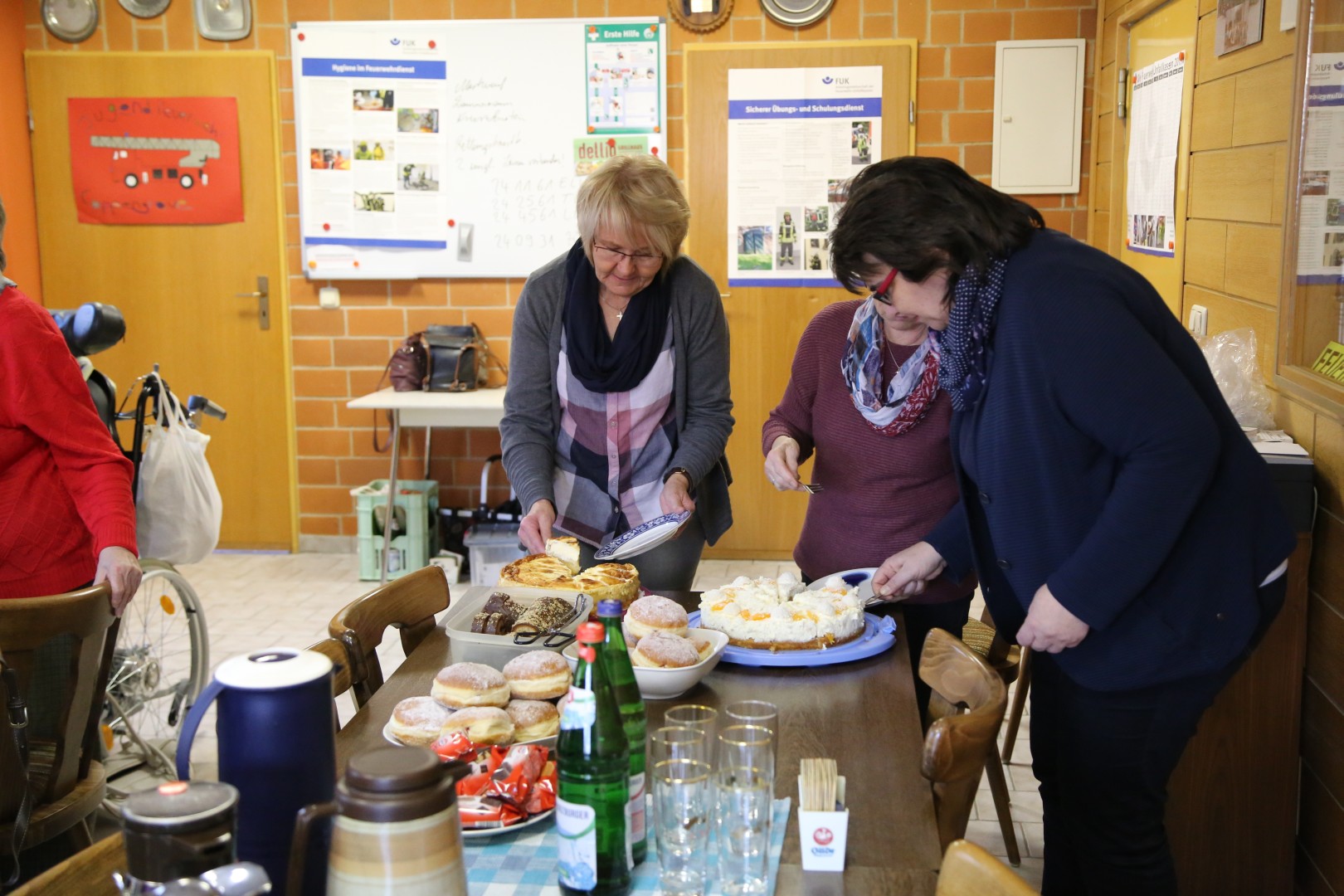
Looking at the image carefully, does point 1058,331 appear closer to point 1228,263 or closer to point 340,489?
point 1228,263

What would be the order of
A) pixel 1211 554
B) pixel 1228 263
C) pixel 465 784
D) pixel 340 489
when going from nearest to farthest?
pixel 465 784 < pixel 1211 554 < pixel 1228 263 < pixel 340 489

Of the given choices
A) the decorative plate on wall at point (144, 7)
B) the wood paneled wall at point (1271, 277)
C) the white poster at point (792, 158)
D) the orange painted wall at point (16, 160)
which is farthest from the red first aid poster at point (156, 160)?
the wood paneled wall at point (1271, 277)

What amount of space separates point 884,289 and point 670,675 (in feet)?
1.91

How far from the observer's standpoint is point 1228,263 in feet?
9.16

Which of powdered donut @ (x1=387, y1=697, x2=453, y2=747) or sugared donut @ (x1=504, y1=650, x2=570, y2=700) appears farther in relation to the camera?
sugared donut @ (x1=504, y1=650, x2=570, y2=700)

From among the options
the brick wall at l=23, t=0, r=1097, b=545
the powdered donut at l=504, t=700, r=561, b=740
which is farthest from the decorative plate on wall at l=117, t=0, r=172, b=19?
the powdered donut at l=504, t=700, r=561, b=740

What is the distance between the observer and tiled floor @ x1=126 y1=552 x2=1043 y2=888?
298cm

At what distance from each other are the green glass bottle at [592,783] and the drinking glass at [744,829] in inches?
3.4

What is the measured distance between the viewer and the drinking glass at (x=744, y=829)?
106 cm

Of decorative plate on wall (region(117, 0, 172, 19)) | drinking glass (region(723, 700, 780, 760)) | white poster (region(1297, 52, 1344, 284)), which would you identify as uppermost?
decorative plate on wall (region(117, 0, 172, 19))

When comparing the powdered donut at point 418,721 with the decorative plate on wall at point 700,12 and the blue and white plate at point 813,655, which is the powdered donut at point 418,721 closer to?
the blue and white plate at point 813,655

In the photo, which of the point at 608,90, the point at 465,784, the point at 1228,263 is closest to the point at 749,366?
the point at 608,90

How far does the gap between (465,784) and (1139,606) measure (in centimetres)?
89

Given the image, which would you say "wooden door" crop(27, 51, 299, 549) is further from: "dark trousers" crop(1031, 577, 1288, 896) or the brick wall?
"dark trousers" crop(1031, 577, 1288, 896)
